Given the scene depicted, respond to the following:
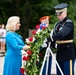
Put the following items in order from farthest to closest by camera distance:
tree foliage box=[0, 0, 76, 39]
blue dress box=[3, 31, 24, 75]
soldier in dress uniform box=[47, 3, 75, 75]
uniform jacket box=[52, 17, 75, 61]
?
tree foliage box=[0, 0, 76, 39] < blue dress box=[3, 31, 24, 75] < soldier in dress uniform box=[47, 3, 75, 75] < uniform jacket box=[52, 17, 75, 61]

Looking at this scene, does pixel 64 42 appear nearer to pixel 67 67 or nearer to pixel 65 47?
pixel 65 47

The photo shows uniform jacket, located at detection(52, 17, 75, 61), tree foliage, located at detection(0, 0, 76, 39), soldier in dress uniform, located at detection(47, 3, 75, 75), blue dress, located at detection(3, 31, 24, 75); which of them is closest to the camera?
uniform jacket, located at detection(52, 17, 75, 61)

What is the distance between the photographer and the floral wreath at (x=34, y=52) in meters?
7.04

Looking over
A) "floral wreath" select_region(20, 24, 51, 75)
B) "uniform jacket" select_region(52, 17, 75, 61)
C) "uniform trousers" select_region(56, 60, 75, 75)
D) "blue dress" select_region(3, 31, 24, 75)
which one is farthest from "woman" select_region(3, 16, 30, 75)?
"uniform trousers" select_region(56, 60, 75, 75)

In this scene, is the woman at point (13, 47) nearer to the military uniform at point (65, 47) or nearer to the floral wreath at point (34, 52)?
the floral wreath at point (34, 52)

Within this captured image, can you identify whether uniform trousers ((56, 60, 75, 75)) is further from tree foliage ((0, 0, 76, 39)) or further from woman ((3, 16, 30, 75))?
tree foliage ((0, 0, 76, 39))

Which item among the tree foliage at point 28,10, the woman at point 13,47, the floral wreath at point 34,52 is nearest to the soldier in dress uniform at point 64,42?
the floral wreath at point 34,52

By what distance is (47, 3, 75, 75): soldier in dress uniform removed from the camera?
7.00 meters

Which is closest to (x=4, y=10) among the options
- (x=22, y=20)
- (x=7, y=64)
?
(x=22, y=20)

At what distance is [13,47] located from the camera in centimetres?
718

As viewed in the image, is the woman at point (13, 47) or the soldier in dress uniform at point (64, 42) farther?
the woman at point (13, 47)

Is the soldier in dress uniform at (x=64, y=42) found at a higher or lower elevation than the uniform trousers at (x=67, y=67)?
higher

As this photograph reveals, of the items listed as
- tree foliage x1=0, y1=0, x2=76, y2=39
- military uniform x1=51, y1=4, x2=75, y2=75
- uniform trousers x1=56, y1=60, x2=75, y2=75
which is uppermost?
tree foliage x1=0, y1=0, x2=76, y2=39

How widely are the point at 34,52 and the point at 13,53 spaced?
468 mm
